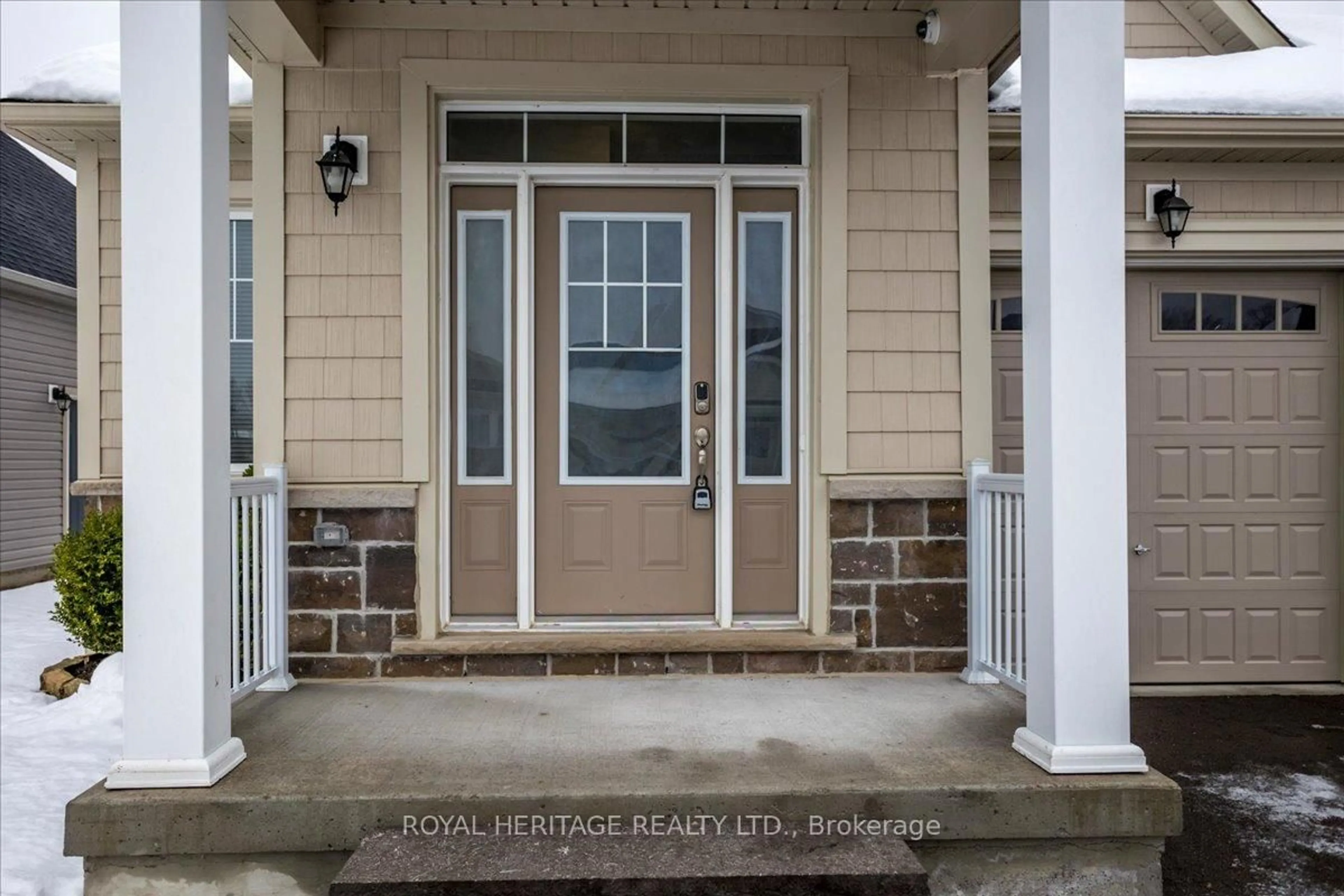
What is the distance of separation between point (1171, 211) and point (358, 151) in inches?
145

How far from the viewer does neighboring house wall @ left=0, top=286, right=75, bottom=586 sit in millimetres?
8781

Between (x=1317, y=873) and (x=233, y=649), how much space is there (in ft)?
11.7

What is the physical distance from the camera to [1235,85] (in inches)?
167

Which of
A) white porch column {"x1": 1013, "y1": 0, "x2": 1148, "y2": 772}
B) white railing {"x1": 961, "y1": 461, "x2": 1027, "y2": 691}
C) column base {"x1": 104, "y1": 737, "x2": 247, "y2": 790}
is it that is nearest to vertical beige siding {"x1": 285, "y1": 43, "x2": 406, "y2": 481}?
column base {"x1": 104, "y1": 737, "x2": 247, "y2": 790}

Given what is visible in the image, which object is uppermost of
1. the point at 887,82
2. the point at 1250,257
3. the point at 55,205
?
the point at 55,205

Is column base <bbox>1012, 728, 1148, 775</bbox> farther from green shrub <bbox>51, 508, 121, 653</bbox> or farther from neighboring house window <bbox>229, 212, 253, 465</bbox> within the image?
green shrub <bbox>51, 508, 121, 653</bbox>

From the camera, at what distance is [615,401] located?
379cm

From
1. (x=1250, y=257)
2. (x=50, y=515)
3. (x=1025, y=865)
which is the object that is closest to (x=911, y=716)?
(x=1025, y=865)

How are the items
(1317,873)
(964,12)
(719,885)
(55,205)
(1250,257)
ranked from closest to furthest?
(719,885) → (1317,873) → (964,12) → (1250,257) → (55,205)

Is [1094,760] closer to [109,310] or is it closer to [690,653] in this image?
[690,653]

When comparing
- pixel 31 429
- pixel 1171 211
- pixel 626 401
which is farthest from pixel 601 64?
pixel 31 429

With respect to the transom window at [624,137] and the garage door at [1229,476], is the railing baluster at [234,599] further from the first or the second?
the garage door at [1229,476]

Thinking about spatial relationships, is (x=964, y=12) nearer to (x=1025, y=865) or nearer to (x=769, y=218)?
(x=769, y=218)
